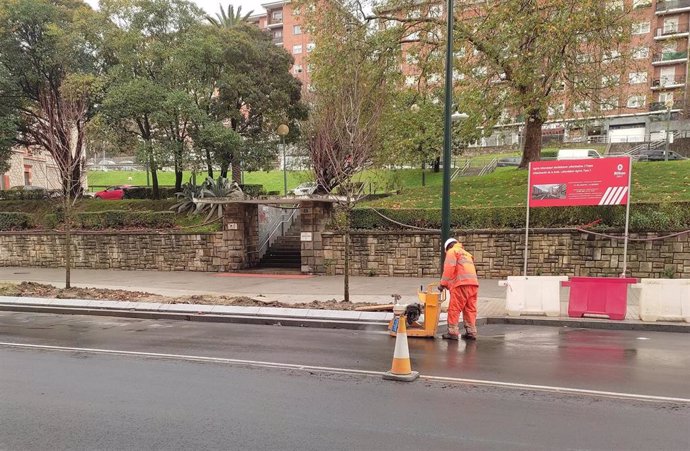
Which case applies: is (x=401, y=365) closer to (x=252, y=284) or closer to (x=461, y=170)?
(x=252, y=284)

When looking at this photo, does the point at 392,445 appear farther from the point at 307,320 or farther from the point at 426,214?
the point at 426,214

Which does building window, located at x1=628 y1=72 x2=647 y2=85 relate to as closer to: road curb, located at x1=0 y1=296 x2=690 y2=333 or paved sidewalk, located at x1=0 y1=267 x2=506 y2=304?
paved sidewalk, located at x1=0 y1=267 x2=506 y2=304

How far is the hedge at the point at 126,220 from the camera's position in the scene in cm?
1900

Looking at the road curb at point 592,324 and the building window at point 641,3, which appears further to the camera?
the building window at point 641,3

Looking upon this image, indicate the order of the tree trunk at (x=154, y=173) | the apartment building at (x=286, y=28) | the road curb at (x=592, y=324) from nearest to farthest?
the road curb at (x=592, y=324) < the tree trunk at (x=154, y=173) < the apartment building at (x=286, y=28)

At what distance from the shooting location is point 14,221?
2103 centimetres

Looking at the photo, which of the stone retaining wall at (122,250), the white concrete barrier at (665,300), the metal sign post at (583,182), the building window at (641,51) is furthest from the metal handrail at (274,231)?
the building window at (641,51)

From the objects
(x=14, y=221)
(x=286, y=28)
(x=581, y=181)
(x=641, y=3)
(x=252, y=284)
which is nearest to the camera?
(x=581, y=181)

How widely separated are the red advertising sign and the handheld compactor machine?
17.9 ft

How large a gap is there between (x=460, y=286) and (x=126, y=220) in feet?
50.4

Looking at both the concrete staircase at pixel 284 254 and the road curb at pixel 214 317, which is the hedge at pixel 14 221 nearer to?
the road curb at pixel 214 317

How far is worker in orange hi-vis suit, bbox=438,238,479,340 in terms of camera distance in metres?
8.03

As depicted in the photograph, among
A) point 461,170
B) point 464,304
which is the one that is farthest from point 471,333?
point 461,170

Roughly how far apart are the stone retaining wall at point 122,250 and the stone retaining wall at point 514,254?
474cm
